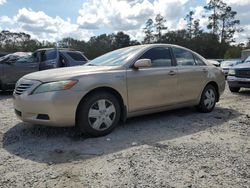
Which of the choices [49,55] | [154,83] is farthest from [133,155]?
[49,55]

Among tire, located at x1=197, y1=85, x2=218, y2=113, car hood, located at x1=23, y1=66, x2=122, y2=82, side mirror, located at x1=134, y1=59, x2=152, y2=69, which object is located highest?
side mirror, located at x1=134, y1=59, x2=152, y2=69

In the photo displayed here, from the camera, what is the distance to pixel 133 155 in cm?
395

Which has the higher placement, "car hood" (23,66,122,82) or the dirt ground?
"car hood" (23,66,122,82)

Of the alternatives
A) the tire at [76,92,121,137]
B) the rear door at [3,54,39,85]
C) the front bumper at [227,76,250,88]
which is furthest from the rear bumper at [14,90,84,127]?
the front bumper at [227,76,250,88]

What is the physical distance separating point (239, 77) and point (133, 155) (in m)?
7.16

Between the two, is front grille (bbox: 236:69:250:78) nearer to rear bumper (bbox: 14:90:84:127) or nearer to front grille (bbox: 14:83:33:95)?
rear bumper (bbox: 14:90:84:127)

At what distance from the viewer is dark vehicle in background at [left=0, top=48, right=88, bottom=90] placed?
9.95m

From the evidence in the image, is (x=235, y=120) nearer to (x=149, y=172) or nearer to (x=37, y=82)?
(x=149, y=172)

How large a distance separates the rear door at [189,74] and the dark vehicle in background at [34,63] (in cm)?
550

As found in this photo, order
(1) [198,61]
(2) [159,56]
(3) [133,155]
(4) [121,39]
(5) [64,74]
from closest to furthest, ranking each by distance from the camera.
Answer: (3) [133,155], (5) [64,74], (2) [159,56], (1) [198,61], (4) [121,39]

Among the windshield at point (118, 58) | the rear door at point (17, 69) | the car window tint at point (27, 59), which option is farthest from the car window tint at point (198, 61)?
the car window tint at point (27, 59)

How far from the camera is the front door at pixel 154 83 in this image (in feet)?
17.0

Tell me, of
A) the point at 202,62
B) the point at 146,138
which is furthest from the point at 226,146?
the point at 202,62

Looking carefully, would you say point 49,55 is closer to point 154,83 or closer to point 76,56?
point 76,56
